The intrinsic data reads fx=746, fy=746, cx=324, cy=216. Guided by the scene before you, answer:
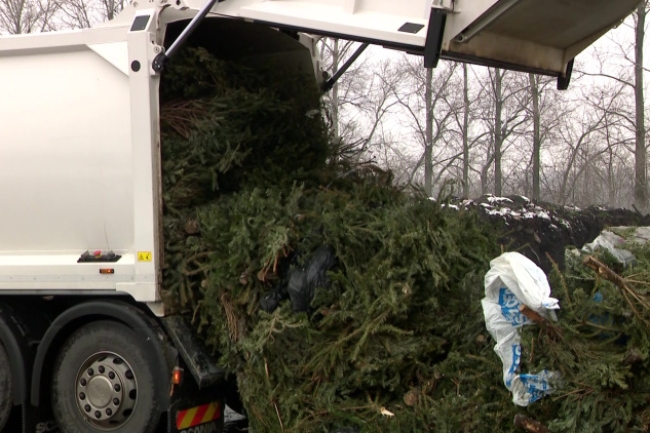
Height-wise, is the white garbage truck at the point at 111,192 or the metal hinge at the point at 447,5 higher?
the metal hinge at the point at 447,5

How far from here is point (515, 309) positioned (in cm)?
355

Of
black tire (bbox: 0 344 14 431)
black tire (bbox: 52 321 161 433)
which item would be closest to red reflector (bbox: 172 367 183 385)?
black tire (bbox: 52 321 161 433)

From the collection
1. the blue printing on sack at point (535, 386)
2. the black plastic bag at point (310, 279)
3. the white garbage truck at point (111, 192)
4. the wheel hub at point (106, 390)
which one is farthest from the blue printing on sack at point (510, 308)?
the wheel hub at point (106, 390)

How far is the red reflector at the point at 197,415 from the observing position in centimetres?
471

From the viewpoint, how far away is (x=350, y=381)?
13.1 feet

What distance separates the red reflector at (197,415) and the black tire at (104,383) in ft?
0.49

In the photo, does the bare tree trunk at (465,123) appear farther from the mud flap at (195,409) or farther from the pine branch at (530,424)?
the pine branch at (530,424)

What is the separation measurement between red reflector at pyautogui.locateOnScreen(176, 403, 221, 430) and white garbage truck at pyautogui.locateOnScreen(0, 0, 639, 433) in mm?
13

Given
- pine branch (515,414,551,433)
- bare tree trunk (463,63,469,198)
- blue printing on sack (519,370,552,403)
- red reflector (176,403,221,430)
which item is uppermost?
bare tree trunk (463,63,469,198)

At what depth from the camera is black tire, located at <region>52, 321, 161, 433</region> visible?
15.6ft

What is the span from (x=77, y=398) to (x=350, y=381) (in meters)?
2.09

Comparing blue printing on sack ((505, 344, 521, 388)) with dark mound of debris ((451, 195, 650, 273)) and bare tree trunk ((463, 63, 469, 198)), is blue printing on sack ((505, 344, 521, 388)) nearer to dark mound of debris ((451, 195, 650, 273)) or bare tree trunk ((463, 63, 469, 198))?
dark mound of debris ((451, 195, 650, 273))

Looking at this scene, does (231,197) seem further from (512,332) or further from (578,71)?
(578,71)

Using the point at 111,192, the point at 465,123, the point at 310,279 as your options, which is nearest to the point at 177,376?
the point at 310,279
